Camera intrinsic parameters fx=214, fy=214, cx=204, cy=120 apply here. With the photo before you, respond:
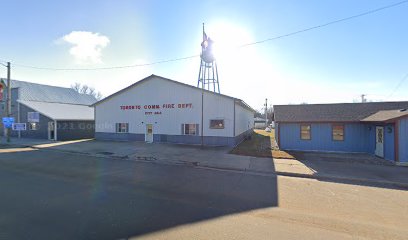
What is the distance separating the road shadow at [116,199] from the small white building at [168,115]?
885cm

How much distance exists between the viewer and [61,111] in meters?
27.3

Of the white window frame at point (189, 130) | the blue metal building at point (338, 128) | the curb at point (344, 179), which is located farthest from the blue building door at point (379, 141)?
the white window frame at point (189, 130)

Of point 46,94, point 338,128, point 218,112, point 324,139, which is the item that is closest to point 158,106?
point 218,112

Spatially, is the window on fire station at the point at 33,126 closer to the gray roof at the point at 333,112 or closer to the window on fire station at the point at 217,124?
the window on fire station at the point at 217,124

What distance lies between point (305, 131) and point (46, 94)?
4103 centimetres

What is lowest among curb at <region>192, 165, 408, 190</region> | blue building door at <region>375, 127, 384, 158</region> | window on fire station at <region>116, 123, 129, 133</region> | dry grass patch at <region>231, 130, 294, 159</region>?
curb at <region>192, 165, 408, 190</region>

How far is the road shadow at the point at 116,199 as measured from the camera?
4.44 meters

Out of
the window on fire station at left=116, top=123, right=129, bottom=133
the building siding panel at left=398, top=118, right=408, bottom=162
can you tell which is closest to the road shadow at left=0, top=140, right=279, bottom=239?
the building siding panel at left=398, top=118, right=408, bottom=162

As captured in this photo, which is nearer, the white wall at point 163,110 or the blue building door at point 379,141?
the blue building door at point 379,141

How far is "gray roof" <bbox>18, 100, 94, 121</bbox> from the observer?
25.1 m

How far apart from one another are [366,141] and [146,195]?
15.8 m

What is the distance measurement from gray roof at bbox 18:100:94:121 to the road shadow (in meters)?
17.4

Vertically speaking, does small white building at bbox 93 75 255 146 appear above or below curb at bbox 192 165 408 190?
above

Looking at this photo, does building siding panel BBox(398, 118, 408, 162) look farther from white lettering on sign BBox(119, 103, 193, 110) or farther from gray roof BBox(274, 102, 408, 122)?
white lettering on sign BBox(119, 103, 193, 110)
